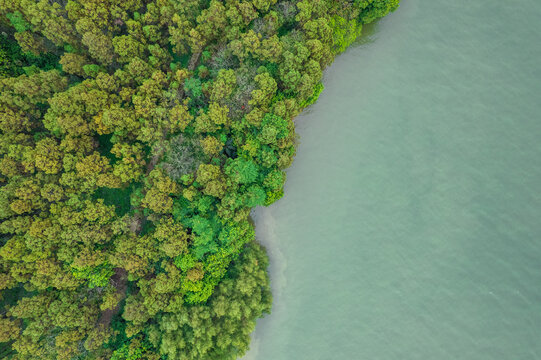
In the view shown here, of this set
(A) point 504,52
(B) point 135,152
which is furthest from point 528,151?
(B) point 135,152

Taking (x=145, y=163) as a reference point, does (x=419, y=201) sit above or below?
below

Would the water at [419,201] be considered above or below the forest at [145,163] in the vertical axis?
below

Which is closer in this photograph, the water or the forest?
the forest

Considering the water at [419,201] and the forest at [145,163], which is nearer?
the forest at [145,163]

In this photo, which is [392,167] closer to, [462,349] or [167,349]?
[462,349]
